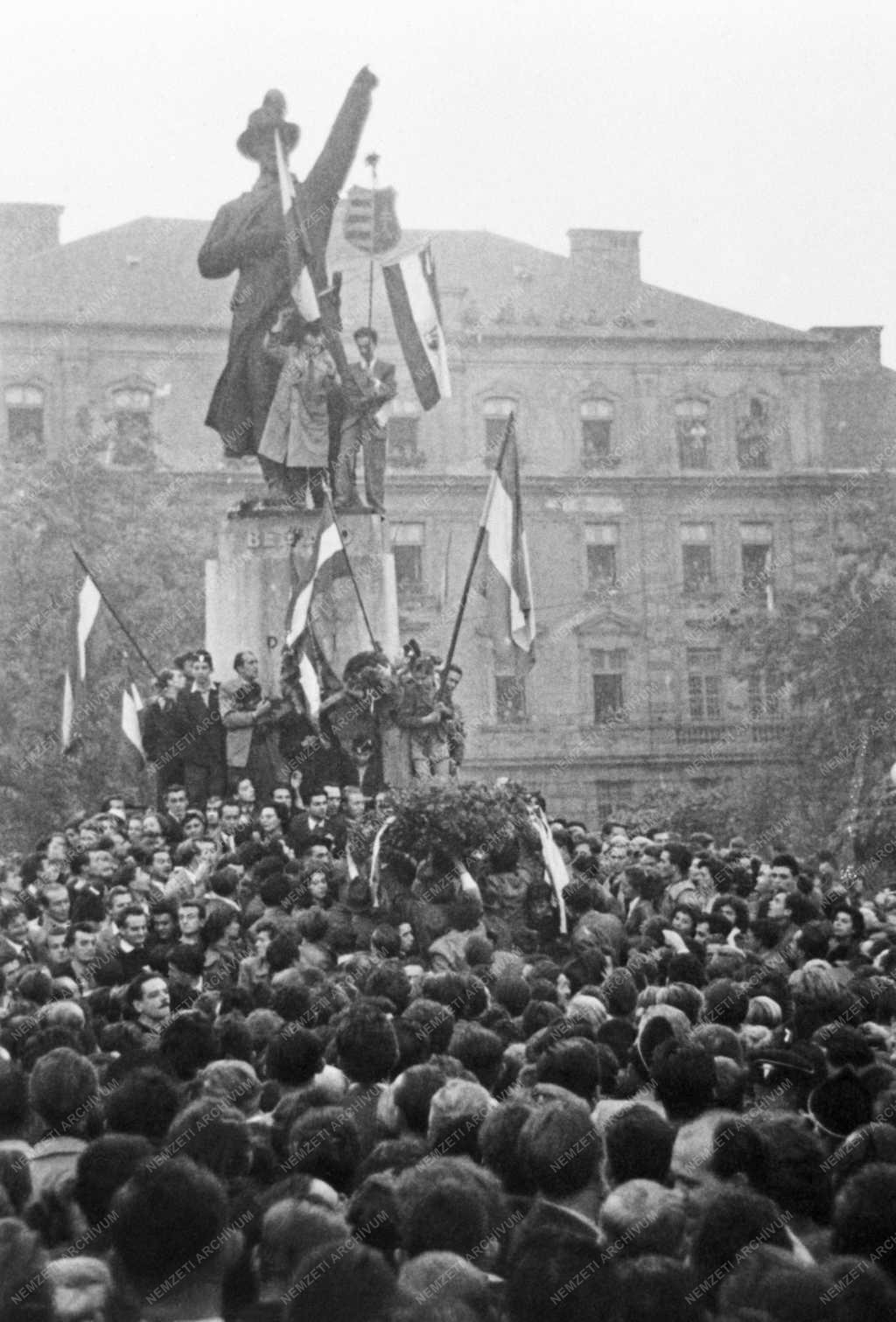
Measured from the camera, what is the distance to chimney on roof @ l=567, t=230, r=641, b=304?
2435 inches

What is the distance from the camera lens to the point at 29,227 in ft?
196

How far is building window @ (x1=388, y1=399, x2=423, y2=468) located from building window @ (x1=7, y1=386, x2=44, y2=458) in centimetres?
916

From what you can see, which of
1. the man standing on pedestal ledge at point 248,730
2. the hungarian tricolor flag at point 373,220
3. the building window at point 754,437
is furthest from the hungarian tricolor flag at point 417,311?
the building window at point 754,437

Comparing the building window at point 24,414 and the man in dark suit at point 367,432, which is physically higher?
the building window at point 24,414

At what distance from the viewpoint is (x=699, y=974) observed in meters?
10.8

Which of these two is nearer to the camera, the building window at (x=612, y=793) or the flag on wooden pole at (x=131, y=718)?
the flag on wooden pole at (x=131, y=718)

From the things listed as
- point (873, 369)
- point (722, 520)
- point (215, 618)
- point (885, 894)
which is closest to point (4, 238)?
point (722, 520)

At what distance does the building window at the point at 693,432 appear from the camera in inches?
2416

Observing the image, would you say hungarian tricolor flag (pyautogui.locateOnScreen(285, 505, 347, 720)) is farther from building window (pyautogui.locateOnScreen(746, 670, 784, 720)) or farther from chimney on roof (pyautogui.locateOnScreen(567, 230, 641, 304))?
chimney on roof (pyautogui.locateOnScreen(567, 230, 641, 304))

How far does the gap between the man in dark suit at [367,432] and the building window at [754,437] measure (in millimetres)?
37933

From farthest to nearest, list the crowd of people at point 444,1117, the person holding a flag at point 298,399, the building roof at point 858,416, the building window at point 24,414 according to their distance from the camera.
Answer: the building roof at point 858,416 → the building window at point 24,414 → the person holding a flag at point 298,399 → the crowd of people at point 444,1117

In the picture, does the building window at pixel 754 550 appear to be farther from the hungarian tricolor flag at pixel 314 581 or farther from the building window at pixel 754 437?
the hungarian tricolor flag at pixel 314 581

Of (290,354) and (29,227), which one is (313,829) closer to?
(290,354)

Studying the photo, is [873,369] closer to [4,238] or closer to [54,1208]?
[4,238]
